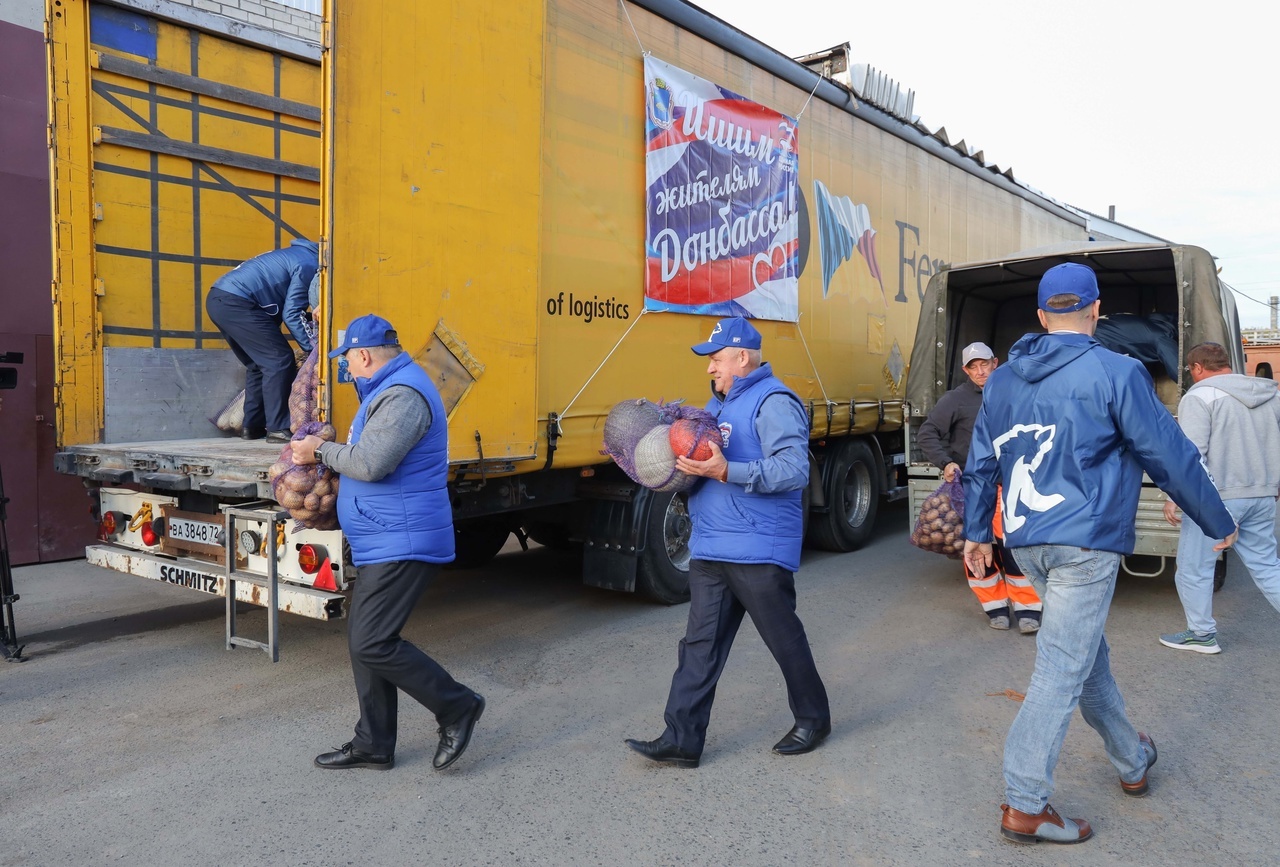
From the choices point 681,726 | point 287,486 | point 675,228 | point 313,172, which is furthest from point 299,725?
point 313,172

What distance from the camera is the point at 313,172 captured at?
7086 mm

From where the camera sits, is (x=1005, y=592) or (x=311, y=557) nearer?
(x=311, y=557)

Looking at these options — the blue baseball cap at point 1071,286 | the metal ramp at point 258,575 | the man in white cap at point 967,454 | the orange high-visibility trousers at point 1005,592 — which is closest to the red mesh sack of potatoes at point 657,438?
the blue baseball cap at point 1071,286

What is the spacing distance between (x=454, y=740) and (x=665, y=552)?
281 cm

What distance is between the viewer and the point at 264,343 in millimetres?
6039

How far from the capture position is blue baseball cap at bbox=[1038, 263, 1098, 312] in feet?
10.4

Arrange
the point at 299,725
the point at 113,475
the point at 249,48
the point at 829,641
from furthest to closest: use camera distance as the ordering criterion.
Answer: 1. the point at 249,48
2. the point at 829,641
3. the point at 113,475
4. the point at 299,725

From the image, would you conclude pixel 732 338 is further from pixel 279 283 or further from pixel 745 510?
pixel 279 283

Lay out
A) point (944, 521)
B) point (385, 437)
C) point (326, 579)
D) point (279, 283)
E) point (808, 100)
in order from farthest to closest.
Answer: point (808, 100) < point (944, 521) < point (279, 283) < point (326, 579) < point (385, 437)

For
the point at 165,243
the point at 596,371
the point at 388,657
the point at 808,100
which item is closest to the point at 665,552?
the point at 596,371

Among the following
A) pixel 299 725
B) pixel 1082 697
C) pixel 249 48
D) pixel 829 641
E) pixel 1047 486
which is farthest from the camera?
pixel 249 48

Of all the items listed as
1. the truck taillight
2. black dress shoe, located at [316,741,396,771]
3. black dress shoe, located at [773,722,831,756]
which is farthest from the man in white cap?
the truck taillight

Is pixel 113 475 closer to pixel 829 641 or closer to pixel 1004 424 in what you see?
pixel 829 641

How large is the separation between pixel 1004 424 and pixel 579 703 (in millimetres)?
2453
